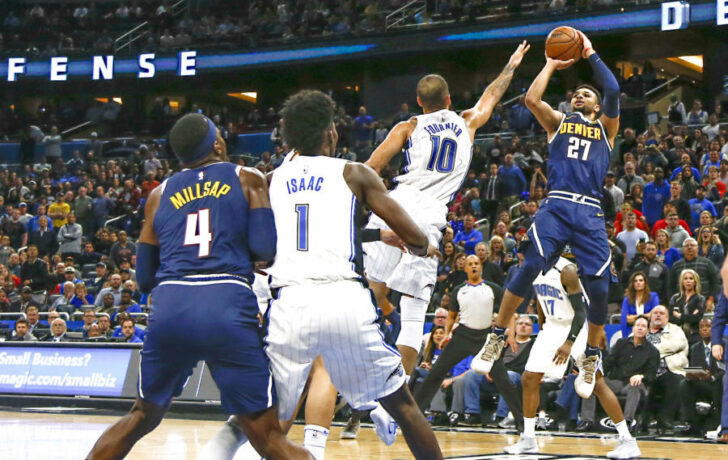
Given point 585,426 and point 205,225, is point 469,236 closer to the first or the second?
point 585,426

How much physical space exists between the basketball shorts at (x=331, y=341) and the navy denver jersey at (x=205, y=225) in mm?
308

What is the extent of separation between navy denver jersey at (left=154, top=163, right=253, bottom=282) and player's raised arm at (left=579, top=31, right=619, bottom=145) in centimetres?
407

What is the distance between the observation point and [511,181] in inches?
733

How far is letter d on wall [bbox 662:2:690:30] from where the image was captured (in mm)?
22805

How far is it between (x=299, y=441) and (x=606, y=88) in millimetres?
4478

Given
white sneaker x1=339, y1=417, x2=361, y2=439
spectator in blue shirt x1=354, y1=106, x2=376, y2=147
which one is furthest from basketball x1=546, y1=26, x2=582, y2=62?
spectator in blue shirt x1=354, y1=106, x2=376, y2=147

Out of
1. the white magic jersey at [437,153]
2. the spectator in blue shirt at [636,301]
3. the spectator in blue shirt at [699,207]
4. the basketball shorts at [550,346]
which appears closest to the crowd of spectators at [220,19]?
the spectator in blue shirt at [699,207]

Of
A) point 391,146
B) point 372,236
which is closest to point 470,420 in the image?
point 391,146

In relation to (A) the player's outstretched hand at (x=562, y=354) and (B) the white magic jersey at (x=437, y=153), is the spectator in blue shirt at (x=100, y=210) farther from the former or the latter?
(B) the white magic jersey at (x=437, y=153)

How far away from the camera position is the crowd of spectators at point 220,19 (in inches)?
1053

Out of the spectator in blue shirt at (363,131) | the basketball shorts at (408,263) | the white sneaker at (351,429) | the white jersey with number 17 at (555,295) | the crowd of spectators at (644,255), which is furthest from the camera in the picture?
the spectator in blue shirt at (363,131)

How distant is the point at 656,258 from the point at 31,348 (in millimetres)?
9418

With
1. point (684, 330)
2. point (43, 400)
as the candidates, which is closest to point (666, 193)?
point (684, 330)

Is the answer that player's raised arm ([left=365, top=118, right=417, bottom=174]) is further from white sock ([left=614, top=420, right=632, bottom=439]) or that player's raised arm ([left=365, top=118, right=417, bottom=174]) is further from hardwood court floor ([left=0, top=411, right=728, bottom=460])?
white sock ([left=614, top=420, right=632, bottom=439])
